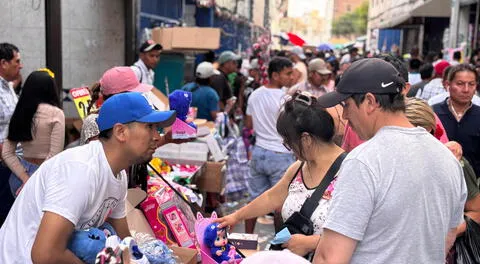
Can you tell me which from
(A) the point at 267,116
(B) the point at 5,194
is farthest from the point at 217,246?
(A) the point at 267,116

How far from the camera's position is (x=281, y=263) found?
181 cm

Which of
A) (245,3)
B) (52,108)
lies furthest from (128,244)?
(245,3)

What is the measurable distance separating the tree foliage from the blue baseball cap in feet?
357

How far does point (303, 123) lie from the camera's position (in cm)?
319

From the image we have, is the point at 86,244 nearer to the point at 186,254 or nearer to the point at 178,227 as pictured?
the point at 186,254

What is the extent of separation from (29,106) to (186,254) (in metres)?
2.32

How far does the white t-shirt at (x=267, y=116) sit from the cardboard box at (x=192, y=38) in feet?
9.38

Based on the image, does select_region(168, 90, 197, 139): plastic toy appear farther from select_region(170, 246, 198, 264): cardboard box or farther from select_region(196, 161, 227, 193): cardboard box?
select_region(196, 161, 227, 193): cardboard box

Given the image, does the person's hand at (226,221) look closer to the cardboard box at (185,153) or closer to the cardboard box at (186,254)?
the cardboard box at (186,254)

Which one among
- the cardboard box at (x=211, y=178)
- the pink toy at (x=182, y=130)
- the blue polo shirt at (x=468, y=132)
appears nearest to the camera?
the pink toy at (x=182, y=130)

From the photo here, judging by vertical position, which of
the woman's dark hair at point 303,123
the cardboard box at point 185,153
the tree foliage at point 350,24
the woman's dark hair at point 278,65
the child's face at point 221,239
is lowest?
the cardboard box at point 185,153

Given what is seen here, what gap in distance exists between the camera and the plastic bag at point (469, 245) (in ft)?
11.8

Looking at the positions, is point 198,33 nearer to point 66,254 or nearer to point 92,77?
point 92,77

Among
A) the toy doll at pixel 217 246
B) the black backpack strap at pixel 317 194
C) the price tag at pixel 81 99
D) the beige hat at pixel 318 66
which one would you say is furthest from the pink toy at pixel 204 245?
the beige hat at pixel 318 66
